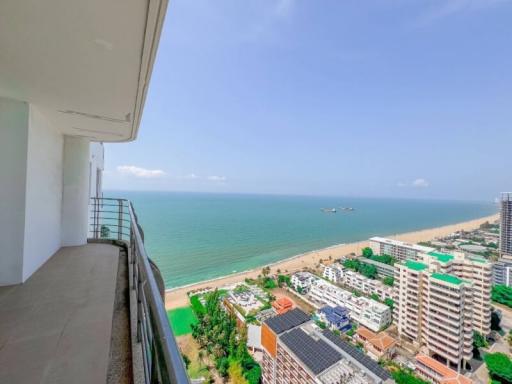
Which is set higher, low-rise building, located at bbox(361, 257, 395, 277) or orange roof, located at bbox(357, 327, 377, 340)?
low-rise building, located at bbox(361, 257, 395, 277)

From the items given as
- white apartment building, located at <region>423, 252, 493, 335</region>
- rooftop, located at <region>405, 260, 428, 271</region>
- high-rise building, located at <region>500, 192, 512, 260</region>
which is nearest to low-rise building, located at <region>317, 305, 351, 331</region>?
rooftop, located at <region>405, 260, 428, 271</region>

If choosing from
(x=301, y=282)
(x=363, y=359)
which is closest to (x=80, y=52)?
(x=363, y=359)

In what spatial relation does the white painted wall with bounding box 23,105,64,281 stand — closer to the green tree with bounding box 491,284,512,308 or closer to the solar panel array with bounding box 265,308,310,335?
the solar panel array with bounding box 265,308,310,335

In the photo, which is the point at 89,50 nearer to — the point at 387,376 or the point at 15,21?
the point at 15,21

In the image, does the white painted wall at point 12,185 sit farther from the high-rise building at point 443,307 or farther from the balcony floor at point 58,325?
the high-rise building at point 443,307

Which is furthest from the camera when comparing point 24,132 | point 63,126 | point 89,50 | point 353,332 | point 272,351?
Result: point 353,332

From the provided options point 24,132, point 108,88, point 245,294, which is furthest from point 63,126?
point 245,294
